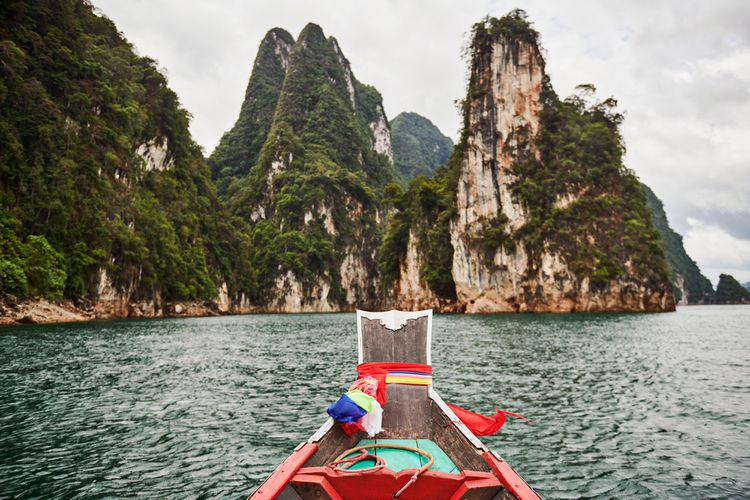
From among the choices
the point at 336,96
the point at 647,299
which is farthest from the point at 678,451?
the point at 336,96

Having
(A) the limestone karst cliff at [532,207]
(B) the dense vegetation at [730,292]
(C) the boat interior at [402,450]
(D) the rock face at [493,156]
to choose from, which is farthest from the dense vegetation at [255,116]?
(B) the dense vegetation at [730,292]

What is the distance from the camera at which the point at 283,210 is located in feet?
297

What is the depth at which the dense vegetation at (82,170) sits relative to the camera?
3123cm

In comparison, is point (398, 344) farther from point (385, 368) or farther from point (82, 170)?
point (82, 170)

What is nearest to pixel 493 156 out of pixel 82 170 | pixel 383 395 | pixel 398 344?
pixel 82 170

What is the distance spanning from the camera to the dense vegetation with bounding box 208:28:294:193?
115188 millimetres

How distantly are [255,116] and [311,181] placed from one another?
4080 centimetres

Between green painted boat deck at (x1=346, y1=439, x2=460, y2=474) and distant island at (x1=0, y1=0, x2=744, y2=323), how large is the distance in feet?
103

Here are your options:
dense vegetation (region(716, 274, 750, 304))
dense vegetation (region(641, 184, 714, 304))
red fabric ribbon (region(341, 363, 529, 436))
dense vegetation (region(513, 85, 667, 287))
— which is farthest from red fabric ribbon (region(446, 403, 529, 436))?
dense vegetation (region(716, 274, 750, 304))

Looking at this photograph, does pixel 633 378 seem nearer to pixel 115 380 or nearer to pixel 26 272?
pixel 115 380

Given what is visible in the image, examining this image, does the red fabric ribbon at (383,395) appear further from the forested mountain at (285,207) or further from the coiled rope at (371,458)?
the forested mountain at (285,207)

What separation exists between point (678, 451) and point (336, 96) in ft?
382

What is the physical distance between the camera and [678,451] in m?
6.60

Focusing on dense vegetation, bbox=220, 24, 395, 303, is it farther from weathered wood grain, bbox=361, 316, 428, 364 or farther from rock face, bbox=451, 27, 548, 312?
weathered wood grain, bbox=361, 316, 428, 364
